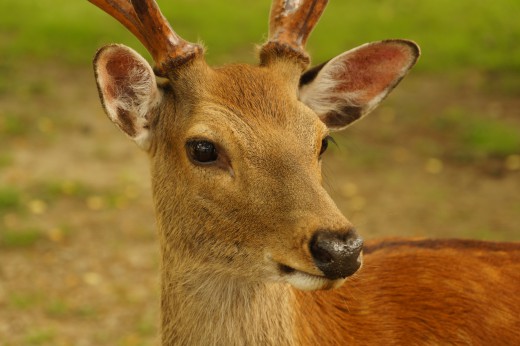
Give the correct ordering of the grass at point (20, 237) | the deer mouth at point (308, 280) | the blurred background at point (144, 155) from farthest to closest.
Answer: the grass at point (20, 237)
the blurred background at point (144, 155)
the deer mouth at point (308, 280)

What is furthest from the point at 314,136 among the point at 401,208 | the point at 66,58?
the point at 66,58

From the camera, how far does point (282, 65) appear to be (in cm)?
395

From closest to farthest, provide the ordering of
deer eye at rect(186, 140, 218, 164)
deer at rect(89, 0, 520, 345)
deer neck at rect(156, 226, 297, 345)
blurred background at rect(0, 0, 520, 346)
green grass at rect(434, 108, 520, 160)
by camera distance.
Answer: deer at rect(89, 0, 520, 345) < deer eye at rect(186, 140, 218, 164) < deer neck at rect(156, 226, 297, 345) < blurred background at rect(0, 0, 520, 346) < green grass at rect(434, 108, 520, 160)

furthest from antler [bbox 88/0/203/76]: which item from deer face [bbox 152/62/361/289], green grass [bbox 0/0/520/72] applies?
green grass [bbox 0/0/520/72]

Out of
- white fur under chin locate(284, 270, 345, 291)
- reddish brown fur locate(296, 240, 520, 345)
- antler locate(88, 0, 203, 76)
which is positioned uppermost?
antler locate(88, 0, 203, 76)

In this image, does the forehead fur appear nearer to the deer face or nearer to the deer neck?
the deer face

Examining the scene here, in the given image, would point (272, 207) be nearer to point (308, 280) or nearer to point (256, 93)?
point (308, 280)

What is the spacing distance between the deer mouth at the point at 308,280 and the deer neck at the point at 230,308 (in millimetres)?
413

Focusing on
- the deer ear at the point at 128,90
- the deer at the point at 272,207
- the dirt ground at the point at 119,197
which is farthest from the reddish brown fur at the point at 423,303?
the dirt ground at the point at 119,197

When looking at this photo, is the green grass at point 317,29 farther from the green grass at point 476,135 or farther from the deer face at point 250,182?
the deer face at point 250,182

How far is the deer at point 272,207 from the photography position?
345 centimetres

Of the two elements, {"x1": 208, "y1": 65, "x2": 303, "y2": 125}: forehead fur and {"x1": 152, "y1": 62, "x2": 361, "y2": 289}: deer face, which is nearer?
{"x1": 152, "y1": 62, "x2": 361, "y2": 289}: deer face

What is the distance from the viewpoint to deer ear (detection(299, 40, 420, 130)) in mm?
4086

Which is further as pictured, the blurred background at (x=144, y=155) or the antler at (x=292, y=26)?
the blurred background at (x=144, y=155)
